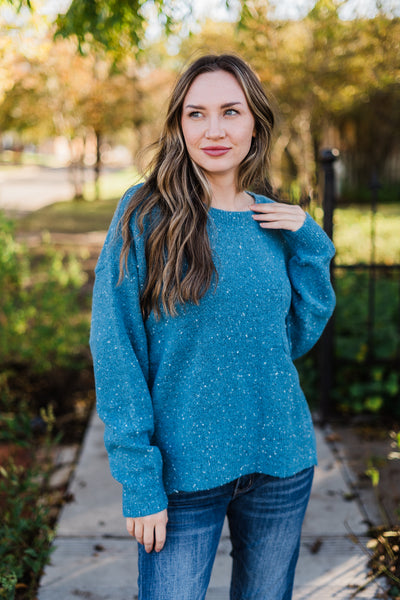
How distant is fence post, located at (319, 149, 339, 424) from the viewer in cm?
367

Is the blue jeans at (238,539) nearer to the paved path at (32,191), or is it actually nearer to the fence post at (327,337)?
the fence post at (327,337)

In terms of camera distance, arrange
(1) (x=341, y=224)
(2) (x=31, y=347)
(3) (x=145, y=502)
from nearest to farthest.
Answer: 1. (3) (x=145, y=502)
2. (2) (x=31, y=347)
3. (1) (x=341, y=224)

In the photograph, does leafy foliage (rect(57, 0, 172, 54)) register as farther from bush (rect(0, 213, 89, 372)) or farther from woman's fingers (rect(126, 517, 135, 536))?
woman's fingers (rect(126, 517, 135, 536))

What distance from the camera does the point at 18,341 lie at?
14.4 ft

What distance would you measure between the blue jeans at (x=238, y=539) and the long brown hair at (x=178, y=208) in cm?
52

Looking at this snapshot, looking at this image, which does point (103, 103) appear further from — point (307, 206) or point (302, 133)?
point (307, 206)

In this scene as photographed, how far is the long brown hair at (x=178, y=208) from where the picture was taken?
1438 millimetres

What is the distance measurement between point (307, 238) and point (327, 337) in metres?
2.23

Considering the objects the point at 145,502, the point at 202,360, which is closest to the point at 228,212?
the point at 202,360

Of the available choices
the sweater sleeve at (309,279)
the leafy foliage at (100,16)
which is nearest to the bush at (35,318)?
the leafy foliage at (100,16)

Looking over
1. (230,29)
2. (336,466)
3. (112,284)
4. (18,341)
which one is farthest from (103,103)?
(112,284)

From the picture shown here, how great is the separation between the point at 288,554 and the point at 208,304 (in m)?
0.76

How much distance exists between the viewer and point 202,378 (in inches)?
57.1

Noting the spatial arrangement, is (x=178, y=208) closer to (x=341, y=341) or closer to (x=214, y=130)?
(x=214, y=130)
